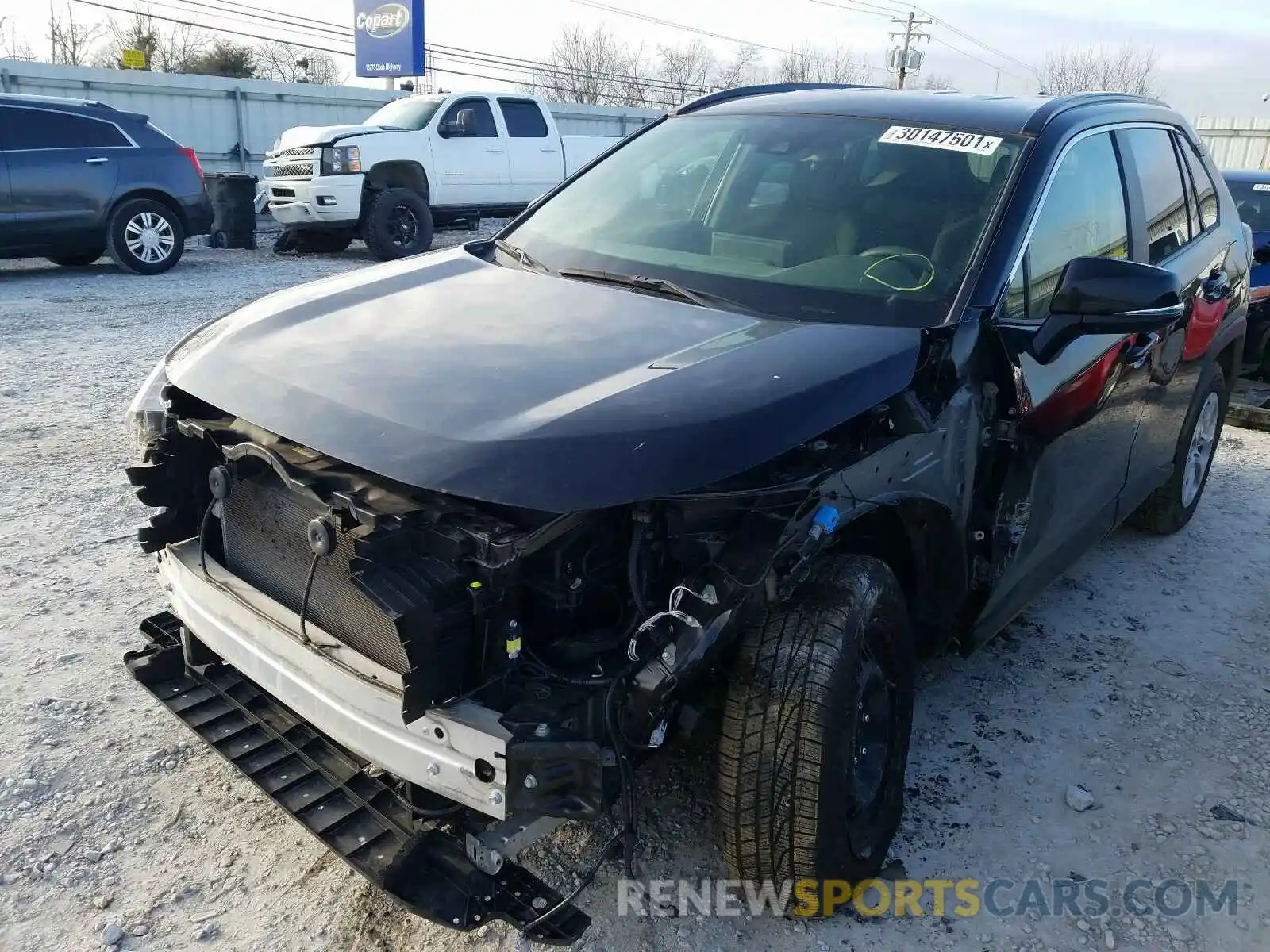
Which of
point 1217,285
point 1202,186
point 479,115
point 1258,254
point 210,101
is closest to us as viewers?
point 1217,285

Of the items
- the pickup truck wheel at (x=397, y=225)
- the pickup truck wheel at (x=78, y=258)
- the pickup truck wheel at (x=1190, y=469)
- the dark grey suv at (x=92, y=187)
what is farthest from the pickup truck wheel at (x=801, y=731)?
the pickup truck wheel at (x=78, y=258)

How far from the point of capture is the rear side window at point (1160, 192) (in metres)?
3.76

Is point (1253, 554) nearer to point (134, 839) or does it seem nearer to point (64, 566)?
point (134, 839)

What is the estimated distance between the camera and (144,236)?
11359 millimetres

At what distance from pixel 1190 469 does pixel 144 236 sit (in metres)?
10.7

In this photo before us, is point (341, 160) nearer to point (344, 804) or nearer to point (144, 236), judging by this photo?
point (144, 236)

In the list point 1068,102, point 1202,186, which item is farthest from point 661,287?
point 1202,186

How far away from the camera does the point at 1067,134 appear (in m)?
3.22

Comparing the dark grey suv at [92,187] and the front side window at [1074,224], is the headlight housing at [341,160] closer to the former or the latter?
the dark grey suv at [92,187]

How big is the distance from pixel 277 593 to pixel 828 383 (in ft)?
4.58

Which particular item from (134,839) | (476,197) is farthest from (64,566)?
(476,197)

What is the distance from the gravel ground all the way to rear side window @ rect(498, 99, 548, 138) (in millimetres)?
10354

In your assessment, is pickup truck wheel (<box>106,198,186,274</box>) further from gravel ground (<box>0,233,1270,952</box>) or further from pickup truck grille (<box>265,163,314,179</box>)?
gravel ground (<box>0,233,1270,952</box>)

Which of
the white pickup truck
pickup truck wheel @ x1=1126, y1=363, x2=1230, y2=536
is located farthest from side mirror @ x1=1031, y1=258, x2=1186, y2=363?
the white pickup truck
